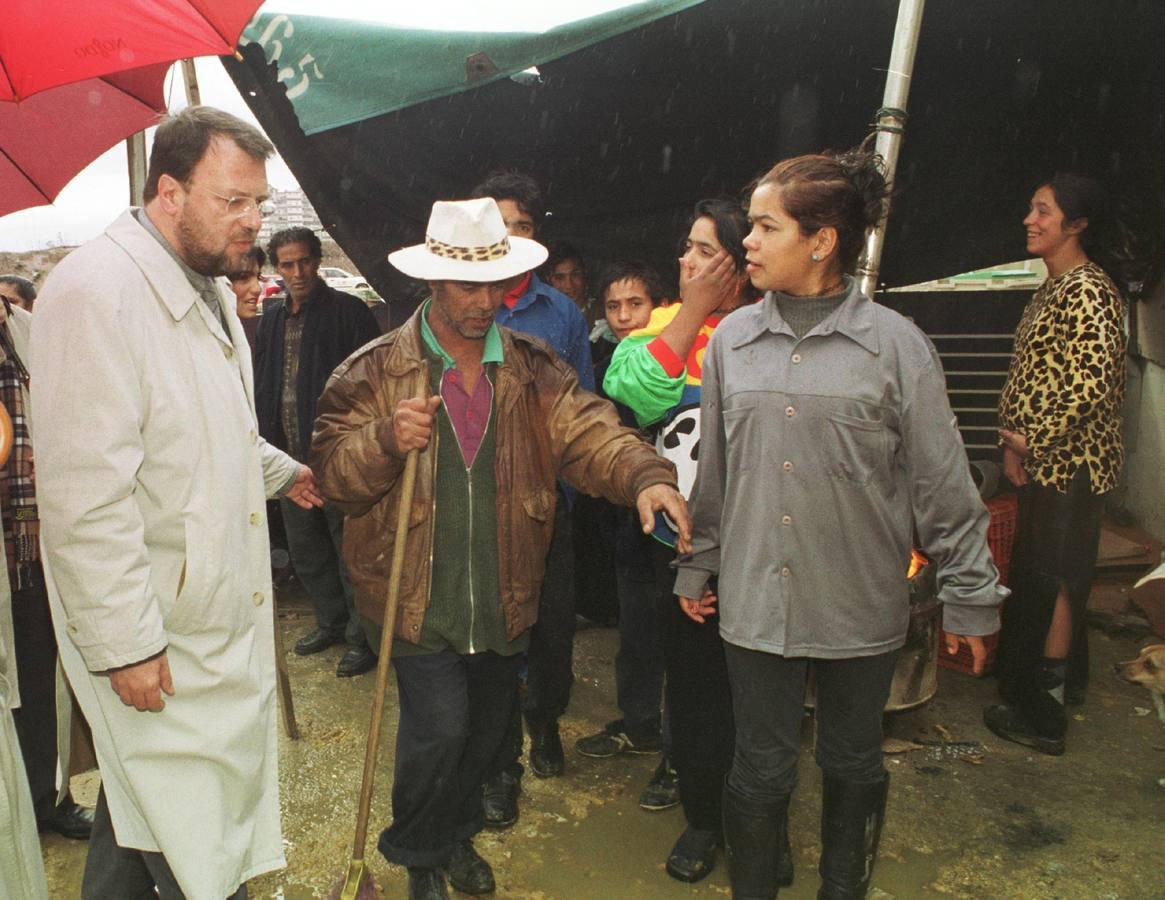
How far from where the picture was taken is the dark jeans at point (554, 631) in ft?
12.3

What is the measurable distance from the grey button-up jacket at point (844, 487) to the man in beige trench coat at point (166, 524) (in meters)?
1.37

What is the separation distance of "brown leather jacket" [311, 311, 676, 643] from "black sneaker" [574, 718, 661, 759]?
1.37 m

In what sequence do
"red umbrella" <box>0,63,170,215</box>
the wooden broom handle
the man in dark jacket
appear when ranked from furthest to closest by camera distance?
the man in dark jacket → "red umbrella" <box>0,63,170,215</box> → the wooden broom handle

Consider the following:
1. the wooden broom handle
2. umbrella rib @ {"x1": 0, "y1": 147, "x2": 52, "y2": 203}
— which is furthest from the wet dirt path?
umbrella rib @ {"x1": 0, "y1": 147, "x2": 52, "y2": 203}

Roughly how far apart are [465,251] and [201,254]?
0.77m

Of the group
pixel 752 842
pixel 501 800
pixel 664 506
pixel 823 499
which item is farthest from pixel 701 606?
pixel 501 800

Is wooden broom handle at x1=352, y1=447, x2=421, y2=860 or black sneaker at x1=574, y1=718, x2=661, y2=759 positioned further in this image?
black sneaker at x1=574, y1=718, x2=661, y2=759

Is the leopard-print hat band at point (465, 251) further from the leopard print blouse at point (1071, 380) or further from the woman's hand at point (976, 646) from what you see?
the leopard print blouse at point (1071, 380)

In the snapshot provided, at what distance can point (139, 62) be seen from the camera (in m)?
2.87

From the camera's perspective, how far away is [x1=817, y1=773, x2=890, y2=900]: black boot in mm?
2939

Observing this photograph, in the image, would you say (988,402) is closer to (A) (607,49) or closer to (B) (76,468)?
(A) (607,49)

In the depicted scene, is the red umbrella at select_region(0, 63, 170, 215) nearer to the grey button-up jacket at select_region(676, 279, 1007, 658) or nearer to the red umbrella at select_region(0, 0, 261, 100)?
the red umbrella at select_region(0, 0, 261, 100)

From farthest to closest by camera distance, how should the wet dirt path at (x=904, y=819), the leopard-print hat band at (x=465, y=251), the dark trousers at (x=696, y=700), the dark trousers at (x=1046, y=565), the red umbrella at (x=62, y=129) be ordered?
1. the dark trousers at (x=1046, y=565)
2. the red umbrella at (x=62, y=129)
3. the wet dirt path at (x=904, y=819)
4. the dark trousers at (x=696, y=700)
5. the leopard-print hat band at (x=465, y=251)

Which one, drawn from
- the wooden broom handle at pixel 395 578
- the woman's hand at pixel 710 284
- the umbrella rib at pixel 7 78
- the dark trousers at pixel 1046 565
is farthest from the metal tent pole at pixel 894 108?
the umbrella rib at pixel 7 78
